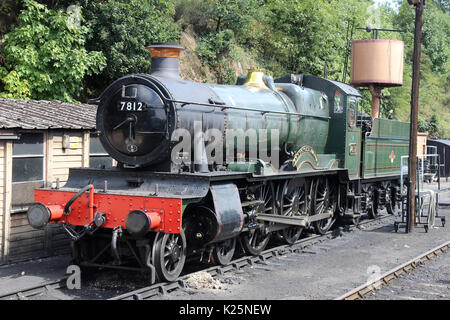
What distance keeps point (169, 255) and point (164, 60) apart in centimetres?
303

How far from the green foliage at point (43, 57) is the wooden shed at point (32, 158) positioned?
3187mm

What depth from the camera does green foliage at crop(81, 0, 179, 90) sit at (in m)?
14.8

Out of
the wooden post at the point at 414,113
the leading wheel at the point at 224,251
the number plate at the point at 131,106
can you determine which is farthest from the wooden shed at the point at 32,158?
the wooden post at the point at 414,113

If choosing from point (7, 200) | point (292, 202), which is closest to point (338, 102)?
point (292, 202)

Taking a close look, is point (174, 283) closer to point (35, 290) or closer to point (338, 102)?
point (35, 290)

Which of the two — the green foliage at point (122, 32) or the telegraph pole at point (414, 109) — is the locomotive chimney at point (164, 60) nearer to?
the telegraph pole at point (414, 109)

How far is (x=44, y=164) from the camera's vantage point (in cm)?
944

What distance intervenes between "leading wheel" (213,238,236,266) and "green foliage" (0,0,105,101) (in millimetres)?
7038

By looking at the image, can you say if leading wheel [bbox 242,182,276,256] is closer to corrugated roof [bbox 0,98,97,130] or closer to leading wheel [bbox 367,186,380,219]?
corrugated roof [bbox 0,98,97,130]

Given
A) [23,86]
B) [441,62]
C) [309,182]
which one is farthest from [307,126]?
[441,62]

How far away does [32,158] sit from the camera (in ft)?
30.1

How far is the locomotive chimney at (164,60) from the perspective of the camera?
820cm

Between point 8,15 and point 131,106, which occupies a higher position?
point 8,15
